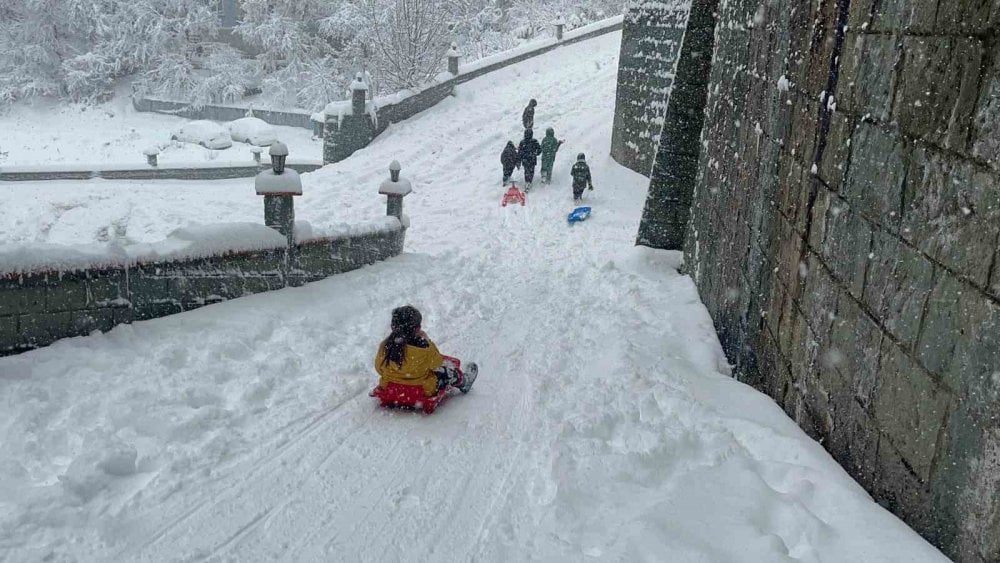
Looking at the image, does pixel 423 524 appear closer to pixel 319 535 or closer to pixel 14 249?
pixel 319 535

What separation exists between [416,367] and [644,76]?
1188 centimetres

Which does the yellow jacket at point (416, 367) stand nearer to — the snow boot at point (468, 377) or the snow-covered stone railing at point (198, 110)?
the snow boot at point (468, 377)

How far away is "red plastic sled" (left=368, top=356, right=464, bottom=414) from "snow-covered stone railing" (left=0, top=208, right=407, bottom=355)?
2475 mm

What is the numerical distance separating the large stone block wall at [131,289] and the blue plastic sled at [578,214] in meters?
5.66

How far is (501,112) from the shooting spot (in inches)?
837

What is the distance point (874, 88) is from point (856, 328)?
118cm

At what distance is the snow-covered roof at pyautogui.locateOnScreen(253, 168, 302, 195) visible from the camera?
24.6 ft

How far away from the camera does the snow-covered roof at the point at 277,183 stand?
24.6ft

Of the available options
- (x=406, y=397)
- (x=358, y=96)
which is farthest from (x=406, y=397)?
(x=358, y=96)

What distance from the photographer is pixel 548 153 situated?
50.9 ft

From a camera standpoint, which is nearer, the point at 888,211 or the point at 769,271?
the point at 888,211

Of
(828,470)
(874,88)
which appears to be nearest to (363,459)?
(828,470)

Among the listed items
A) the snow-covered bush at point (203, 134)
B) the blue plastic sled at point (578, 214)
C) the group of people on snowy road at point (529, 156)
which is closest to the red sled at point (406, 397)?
the blue plastic sled at point (578, 214)

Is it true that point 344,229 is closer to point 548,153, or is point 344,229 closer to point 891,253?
point 891,253
